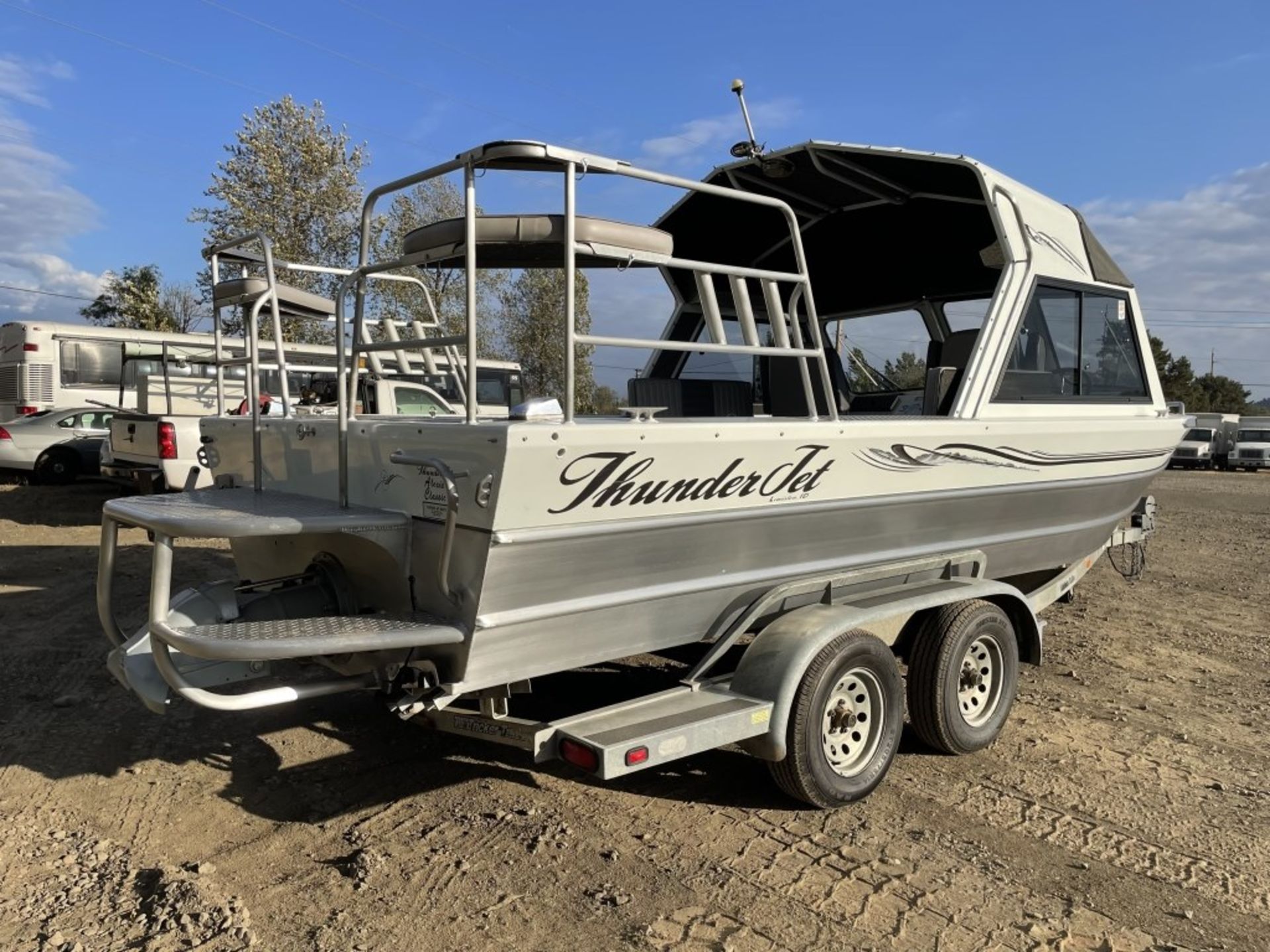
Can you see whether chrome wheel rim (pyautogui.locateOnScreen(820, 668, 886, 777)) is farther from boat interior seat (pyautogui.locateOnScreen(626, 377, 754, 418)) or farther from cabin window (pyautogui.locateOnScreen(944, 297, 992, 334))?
cabin window (pyautogui.locateOnScreen(944, 297, 992, 334))

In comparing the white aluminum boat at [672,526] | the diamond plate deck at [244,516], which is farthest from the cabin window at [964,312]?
the diamond plate deck at [244,516]

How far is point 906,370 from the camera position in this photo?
278 inches

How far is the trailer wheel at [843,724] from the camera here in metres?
3.65

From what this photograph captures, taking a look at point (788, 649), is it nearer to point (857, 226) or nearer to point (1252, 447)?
point (857, 226)

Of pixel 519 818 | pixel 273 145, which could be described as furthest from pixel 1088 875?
pixel 273 145

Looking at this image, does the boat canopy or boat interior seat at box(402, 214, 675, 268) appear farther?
the boat canopy

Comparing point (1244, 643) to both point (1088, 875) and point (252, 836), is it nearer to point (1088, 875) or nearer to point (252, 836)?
point (1088, 875)

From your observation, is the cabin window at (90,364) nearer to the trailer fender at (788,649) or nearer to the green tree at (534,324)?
the green tree at (534,324)

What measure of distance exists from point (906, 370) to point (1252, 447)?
101 ft

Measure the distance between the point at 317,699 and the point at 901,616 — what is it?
329cm

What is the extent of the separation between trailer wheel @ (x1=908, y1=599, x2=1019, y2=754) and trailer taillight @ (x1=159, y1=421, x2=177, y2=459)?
27.7ft

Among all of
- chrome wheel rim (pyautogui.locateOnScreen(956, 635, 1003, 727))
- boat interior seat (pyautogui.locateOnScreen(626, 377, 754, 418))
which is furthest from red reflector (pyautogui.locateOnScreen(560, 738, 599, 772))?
boat interior seat (pyautogui.locateOnScreen(626, 377, 754, 418))

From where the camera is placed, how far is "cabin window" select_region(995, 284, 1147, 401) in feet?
16.1

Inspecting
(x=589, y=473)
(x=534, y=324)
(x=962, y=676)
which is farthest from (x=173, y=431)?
(x=534, y=324)
